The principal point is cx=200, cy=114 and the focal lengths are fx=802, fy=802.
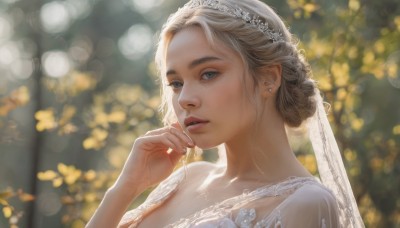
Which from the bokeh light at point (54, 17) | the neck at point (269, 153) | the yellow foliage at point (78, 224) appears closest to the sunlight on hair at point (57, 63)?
the bokeh light at point (54, 17)

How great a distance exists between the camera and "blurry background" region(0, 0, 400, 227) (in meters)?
5.65

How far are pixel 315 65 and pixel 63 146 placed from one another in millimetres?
7553

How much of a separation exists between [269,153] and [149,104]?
12.0 feet

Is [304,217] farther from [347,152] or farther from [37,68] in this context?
[37,68]

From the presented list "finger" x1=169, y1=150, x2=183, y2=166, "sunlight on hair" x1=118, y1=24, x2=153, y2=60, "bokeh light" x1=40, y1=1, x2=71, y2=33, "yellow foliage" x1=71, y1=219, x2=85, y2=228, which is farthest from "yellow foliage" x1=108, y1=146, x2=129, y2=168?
"finger" x1=169, y1=150, x2=183, y2=166

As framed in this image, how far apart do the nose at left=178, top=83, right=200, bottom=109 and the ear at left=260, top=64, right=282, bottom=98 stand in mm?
285

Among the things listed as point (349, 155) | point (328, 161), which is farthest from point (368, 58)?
point (328, 161)

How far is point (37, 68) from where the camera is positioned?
378 inches

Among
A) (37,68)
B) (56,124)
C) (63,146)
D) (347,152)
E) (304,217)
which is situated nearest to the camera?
(304,217)

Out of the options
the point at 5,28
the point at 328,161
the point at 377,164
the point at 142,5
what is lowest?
the point at 377,164

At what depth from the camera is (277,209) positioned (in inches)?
121

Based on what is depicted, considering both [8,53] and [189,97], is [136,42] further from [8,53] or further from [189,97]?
[189,97]

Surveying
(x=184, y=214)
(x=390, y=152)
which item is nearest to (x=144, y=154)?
(x=184, y=214)

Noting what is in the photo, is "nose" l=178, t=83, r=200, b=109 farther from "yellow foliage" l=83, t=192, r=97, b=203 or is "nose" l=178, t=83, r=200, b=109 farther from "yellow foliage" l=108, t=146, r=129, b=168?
"yellow foliage" l=108, t=146, r=129, b=168
